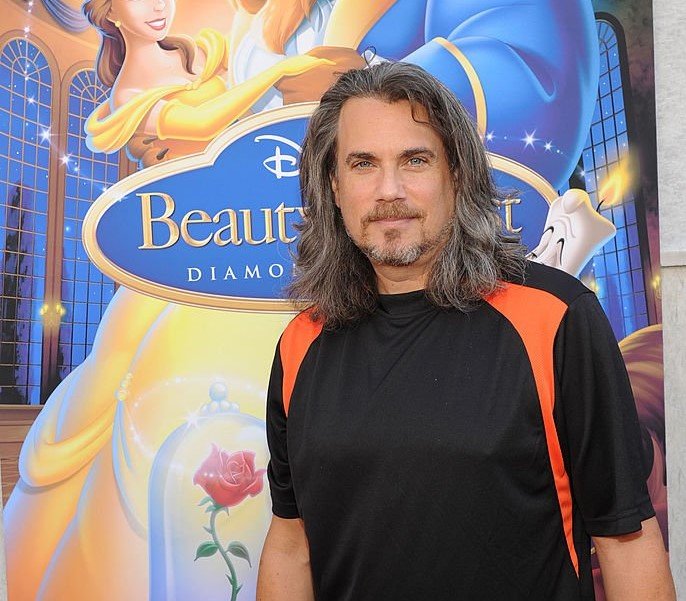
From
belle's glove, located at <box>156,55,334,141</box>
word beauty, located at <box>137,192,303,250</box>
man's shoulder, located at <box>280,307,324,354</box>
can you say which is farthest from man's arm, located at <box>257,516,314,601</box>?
belle's glove, located at <box>156,55,334,141</box>

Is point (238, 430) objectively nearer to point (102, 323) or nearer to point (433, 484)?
point (102, 323)

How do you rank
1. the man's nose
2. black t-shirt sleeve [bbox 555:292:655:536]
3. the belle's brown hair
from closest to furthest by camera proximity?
black t-shirt sleeve [bbox 555:292:655:536], the man's nose, the belle's brown hair

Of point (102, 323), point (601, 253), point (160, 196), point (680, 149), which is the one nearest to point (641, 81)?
point (680, 149)

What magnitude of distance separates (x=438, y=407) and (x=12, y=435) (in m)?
1.23

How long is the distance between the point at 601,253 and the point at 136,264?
1165 millimetres

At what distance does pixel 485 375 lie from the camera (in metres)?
1.30

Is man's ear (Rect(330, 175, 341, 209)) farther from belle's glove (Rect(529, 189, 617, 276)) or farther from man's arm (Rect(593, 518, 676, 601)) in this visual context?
man's arm (Rect(593, 518, 676, 601))

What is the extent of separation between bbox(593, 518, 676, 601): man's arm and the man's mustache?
1.99 ft

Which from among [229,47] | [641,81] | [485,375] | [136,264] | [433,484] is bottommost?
[433,484]

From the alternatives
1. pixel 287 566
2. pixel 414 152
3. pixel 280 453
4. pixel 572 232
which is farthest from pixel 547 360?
pixel 572 232

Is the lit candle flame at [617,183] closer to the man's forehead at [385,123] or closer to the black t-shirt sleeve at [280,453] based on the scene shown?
the man's forehead at [385,123]

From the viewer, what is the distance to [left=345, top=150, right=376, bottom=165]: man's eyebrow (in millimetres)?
1433

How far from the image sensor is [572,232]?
2010 millimetres

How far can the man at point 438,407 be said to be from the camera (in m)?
1.25
